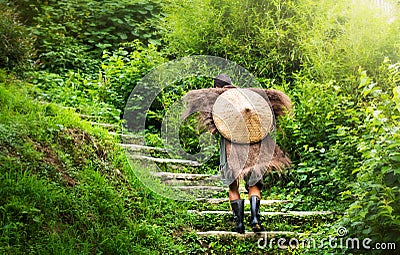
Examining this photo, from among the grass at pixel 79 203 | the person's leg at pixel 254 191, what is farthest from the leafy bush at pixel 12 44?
the person's leg at pixel 254 191

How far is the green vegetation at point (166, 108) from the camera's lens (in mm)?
3885

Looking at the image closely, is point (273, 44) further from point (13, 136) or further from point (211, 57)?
point (13, 136)

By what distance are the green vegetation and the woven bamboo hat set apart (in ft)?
1.64

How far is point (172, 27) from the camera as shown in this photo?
376 inches

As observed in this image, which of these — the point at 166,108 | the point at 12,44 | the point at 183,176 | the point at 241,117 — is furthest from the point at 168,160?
the point at 12,44

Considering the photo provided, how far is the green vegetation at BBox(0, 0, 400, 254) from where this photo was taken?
3.88 metres

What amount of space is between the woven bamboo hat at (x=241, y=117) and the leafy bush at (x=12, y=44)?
11.4ft

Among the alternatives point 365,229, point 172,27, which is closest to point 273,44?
point 172,27

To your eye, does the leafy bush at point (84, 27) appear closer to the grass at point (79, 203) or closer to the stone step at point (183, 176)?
the grass at point (79, 203)

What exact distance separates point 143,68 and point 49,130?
3.52 metres

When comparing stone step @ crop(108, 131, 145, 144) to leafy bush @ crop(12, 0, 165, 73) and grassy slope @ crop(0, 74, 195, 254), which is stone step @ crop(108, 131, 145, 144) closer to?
grassy slope @ crop(0, 74, 195, 254)

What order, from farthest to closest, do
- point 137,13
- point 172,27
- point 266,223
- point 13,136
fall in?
point 137,13
point 172,27
point 266,223
point 13,136

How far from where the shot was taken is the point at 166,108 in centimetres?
789

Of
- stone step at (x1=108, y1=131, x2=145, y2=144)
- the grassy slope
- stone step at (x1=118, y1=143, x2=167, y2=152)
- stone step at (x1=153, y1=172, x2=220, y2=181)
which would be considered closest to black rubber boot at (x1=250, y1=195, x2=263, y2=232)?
the grassy slope
